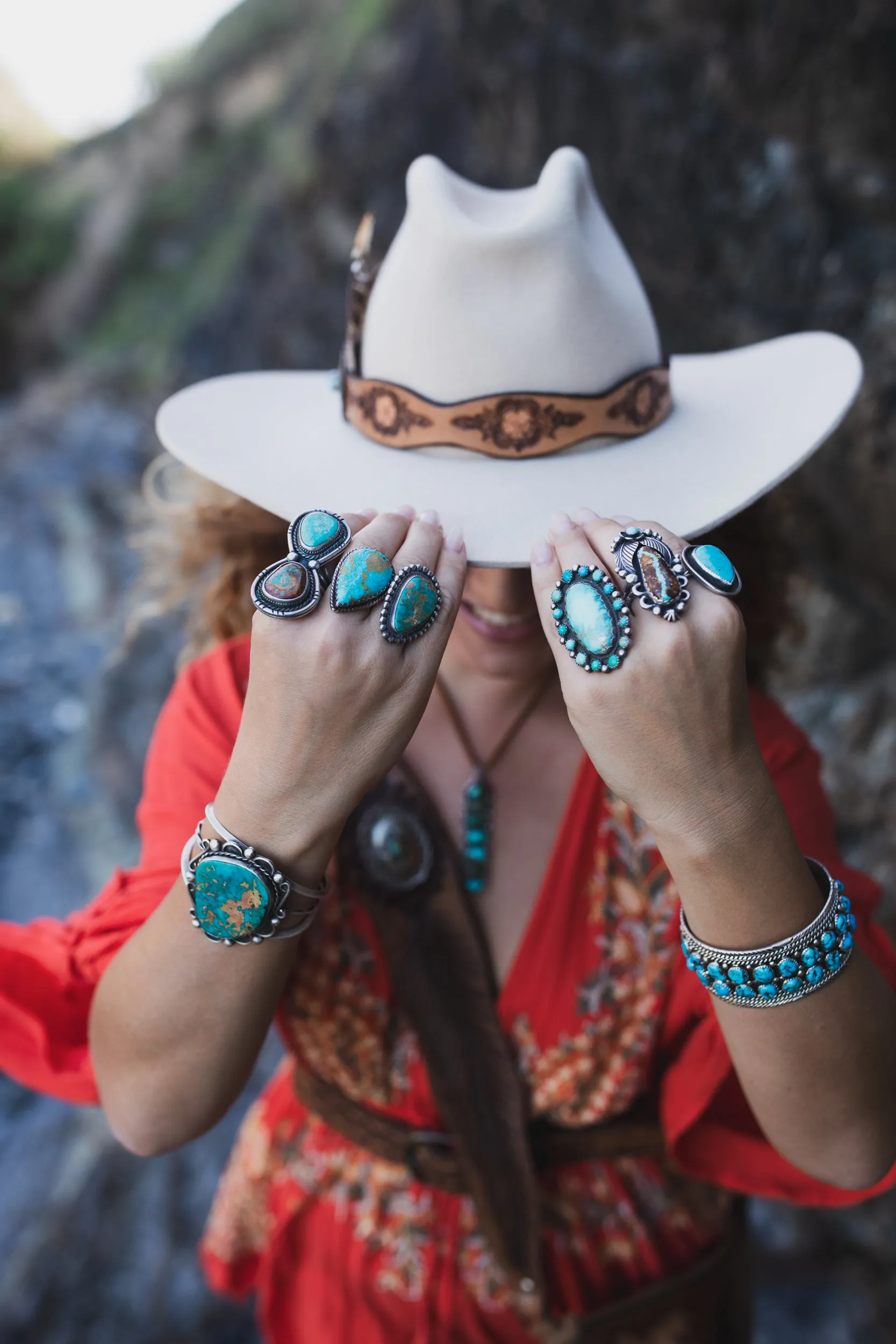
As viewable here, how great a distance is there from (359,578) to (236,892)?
0.36 m

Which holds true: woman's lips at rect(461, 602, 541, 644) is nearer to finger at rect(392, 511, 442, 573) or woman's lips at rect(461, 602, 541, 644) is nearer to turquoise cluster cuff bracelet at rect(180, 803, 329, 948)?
finger at rect(392, 511, 442, 573)

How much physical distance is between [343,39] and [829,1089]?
727 centimetres

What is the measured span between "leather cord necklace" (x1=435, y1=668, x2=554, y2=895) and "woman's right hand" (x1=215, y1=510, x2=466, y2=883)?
500mm

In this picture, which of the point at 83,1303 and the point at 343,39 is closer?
the point at 83,1303

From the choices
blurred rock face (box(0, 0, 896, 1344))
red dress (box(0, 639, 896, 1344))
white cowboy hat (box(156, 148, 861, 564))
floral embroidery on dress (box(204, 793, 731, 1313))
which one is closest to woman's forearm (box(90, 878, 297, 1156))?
red dress (box(0, 639, 896, 1344))

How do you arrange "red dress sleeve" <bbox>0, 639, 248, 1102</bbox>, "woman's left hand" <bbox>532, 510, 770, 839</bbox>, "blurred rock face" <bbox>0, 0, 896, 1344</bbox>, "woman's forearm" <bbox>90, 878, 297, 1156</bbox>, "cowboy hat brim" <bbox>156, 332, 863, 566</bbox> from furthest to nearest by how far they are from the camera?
"blurred rock face" <bbox>0, 0, 896, 1344</bbox>, "red dress sleeve" <bbox>0, 639, 248, 1102</bbox>, "cowboy hat brim" <bbox>156, 332, 863, 566</bbox>, "woman's forearm" <bbox>90, 878, 297, 1156</bbox>, "woman's left hand" <bbox>532, 510, 770, 839</bbox>

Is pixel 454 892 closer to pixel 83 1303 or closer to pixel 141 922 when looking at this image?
pixel 141 922

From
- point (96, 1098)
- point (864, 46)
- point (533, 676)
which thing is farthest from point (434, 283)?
point (864, 46)

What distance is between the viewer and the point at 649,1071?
163cm

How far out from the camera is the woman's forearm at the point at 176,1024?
1104mm

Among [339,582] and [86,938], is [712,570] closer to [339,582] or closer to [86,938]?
[339,582]

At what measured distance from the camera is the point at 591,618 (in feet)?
3.23

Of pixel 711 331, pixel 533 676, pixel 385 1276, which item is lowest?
Answer: pixel 385 1276

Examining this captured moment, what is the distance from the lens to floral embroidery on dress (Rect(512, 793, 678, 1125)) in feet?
4.97
